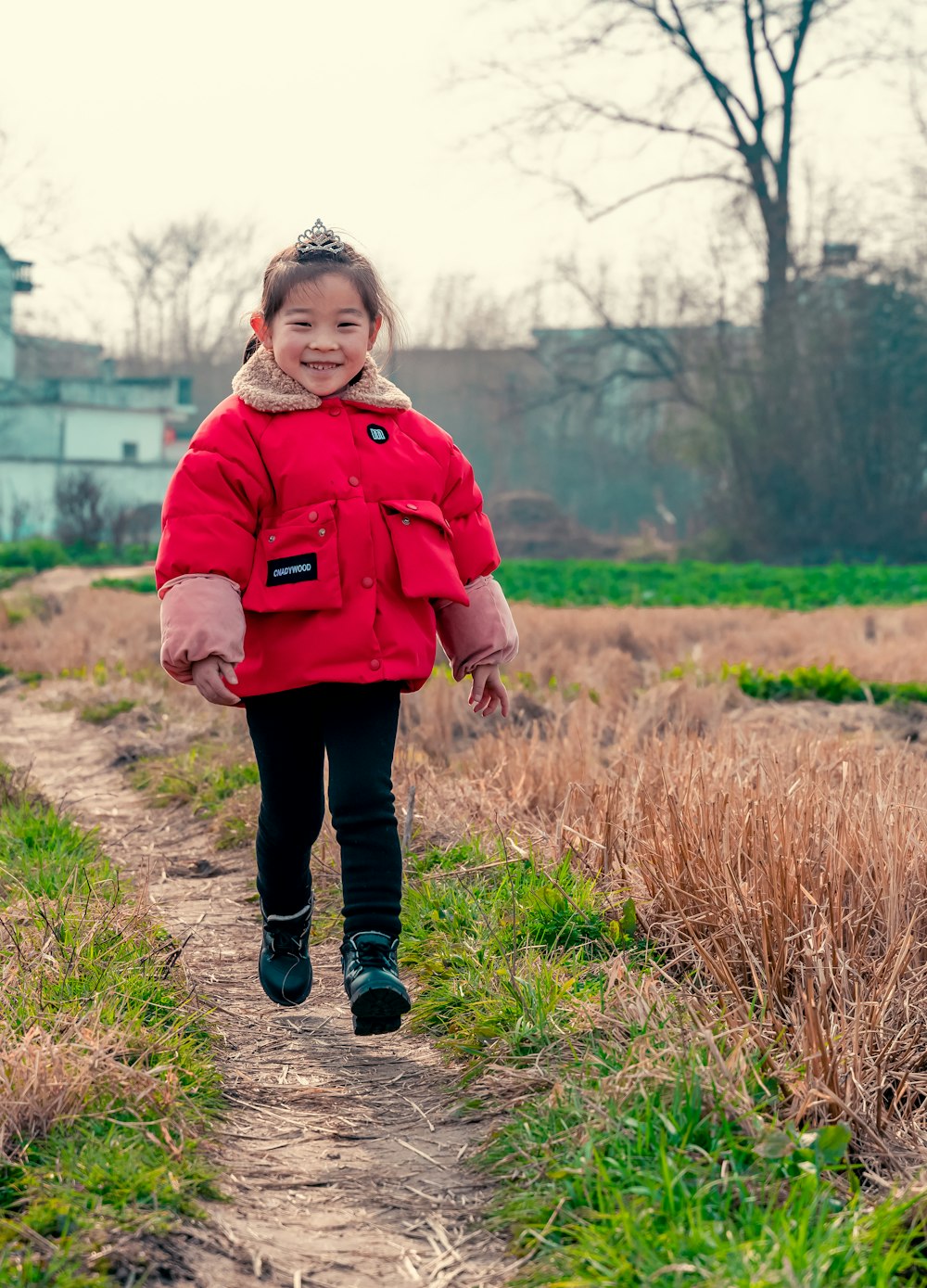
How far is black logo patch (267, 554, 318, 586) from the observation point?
10.6 ft

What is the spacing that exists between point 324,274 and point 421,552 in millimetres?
703

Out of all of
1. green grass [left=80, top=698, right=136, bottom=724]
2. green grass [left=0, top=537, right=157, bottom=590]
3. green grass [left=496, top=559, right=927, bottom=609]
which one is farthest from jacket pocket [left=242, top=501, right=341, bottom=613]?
green grass [left=0, top=537, right=157, bottom=590]

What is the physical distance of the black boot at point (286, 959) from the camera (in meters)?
3.46

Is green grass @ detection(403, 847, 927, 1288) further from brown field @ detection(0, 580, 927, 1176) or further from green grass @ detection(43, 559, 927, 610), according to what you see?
green grass @ detection(43, 559, 927, 610)

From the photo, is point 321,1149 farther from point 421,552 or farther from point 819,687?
point 819,687

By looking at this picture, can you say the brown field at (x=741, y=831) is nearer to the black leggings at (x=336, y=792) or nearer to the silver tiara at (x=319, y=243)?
the black leggings at (x=336, y=792)

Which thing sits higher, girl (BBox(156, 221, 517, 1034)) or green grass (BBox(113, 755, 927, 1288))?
girl (BBox(156, 221, 517, 1034))

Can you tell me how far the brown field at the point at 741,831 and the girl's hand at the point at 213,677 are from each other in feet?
3.74

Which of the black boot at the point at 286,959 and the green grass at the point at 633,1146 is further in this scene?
the black boot at the point at 286,959

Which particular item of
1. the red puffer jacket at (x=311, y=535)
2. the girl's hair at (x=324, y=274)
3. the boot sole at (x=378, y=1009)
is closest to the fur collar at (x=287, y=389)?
the red puffer jacket at (x=311, y=535)

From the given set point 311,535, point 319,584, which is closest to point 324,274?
point 311,535

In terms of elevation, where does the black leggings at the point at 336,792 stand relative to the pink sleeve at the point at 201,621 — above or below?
below

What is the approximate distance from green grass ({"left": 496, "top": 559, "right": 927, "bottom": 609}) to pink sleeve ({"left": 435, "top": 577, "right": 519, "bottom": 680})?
44.0 ft

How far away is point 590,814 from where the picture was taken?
4.15m
